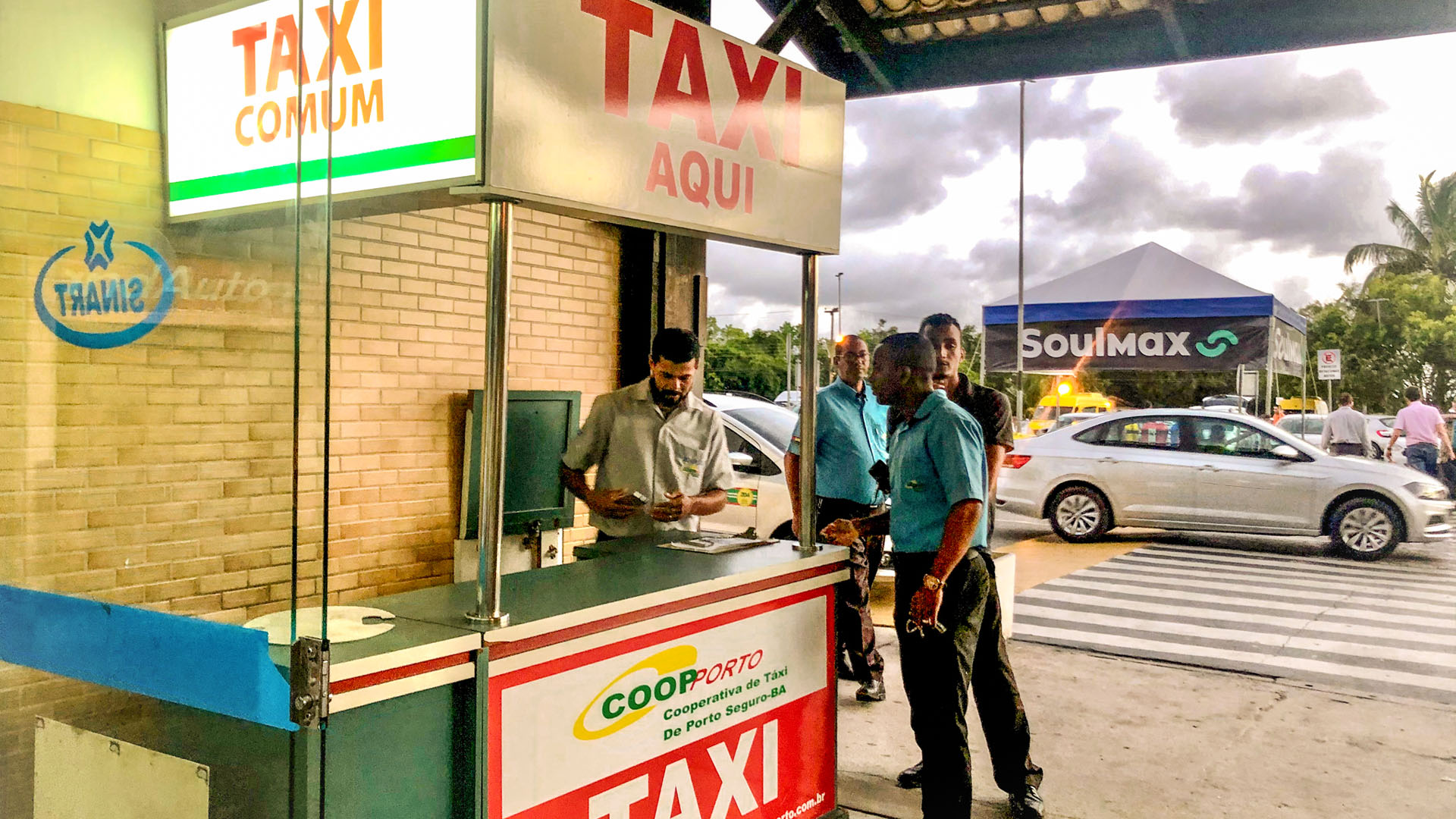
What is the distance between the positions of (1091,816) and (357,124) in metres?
3.57

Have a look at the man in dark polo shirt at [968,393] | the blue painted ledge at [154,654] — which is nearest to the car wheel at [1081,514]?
the man in dark polo shirt at [968,393]

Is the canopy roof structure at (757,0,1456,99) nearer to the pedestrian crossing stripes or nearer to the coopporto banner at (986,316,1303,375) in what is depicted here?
the pedestrian crossing stripes

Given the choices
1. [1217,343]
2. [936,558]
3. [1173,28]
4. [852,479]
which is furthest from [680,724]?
[1217,343]

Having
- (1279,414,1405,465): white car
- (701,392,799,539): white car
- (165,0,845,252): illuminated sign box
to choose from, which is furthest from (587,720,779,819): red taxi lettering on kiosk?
(1279,414,1405,465): white car

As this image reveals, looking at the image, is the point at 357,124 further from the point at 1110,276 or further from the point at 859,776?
the point at 1110,276

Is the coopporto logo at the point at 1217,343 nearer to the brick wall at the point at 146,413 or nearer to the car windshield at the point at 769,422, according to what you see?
the car windshield at the point at 769,422

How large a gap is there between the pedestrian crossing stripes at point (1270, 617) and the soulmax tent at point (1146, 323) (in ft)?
8.93

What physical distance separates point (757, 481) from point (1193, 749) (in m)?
4.19

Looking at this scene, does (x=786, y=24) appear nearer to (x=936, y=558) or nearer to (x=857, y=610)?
(x=857, y=610)

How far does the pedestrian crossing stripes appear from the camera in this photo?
650 centimetres

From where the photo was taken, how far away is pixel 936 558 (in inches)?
141

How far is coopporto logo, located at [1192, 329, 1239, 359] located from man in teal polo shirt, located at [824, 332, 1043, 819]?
9.72m

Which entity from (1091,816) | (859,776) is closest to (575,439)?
(859,776)

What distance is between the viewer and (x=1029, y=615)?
788 centimetres
